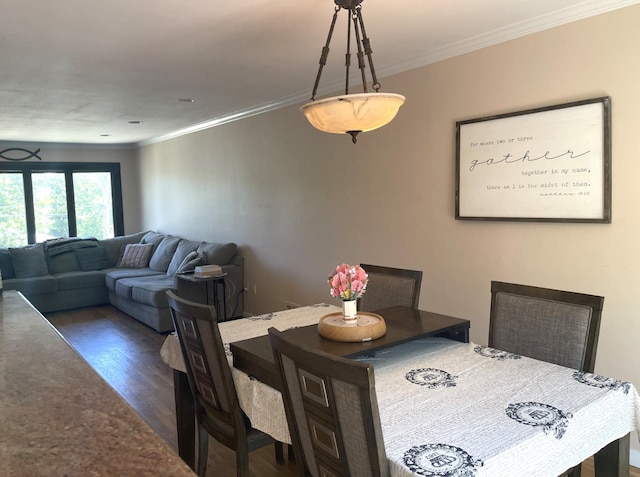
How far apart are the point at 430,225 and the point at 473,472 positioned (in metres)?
2.30

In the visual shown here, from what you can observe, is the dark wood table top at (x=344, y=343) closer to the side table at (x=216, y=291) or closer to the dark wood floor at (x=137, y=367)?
the dark wood floor at (x=137, y=367)

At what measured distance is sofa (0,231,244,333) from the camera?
5.37 m

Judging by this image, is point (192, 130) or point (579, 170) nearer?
point (579, 170)

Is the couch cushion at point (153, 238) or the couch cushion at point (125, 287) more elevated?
the couch cushion at point (153, 238)

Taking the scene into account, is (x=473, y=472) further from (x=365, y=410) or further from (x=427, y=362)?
(x=427, y=362)

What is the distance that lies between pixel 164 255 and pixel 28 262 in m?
1.73

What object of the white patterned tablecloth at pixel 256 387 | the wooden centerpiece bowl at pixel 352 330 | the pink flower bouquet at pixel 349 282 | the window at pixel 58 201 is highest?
the window at pixel 58 201

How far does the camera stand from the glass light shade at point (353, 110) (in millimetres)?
1774

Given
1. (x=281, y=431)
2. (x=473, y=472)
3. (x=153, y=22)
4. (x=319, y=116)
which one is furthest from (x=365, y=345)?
(x=153, y=22)

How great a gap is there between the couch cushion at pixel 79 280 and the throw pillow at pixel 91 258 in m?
0.18

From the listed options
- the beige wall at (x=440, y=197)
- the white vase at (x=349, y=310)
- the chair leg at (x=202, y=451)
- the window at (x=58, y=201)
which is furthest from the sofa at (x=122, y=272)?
the white vase at (x=349, y=310)

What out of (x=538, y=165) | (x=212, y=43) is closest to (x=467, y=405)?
(x=538, y=165)

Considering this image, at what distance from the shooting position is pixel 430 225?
333cm

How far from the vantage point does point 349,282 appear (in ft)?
6.44
